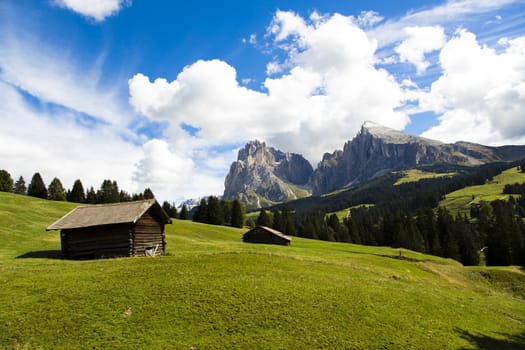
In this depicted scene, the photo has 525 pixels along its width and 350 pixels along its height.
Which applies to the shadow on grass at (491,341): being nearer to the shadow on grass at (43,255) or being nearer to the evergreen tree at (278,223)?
the shadow on grass at (43,255)

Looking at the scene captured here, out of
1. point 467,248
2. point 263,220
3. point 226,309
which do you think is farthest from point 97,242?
point 467,248

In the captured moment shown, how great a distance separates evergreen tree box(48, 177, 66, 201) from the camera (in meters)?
112

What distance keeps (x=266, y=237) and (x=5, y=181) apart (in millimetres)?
87349

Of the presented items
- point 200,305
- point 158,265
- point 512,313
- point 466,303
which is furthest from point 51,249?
point 512,313

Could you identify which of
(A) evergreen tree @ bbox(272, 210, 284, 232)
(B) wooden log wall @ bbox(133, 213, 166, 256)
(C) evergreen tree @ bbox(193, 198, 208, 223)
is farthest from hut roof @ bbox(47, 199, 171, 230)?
(A) evergreen tree @ bbox(272, 210, 284, 232)

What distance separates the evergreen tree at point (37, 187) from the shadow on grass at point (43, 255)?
86.3 m

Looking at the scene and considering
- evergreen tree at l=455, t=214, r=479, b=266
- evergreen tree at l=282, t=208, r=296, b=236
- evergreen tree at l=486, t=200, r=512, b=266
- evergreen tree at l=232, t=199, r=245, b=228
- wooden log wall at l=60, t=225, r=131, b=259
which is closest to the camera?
wooden log wall at l=60, t=225, r=131, b=259

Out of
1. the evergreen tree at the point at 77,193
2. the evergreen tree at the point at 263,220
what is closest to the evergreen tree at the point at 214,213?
the evergreen tree at the point at 263,220

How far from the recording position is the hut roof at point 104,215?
37.0 meters

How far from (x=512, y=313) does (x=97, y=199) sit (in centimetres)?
12776

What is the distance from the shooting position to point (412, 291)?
2905 cm

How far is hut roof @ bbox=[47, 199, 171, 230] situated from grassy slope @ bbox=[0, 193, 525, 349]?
17.2ft

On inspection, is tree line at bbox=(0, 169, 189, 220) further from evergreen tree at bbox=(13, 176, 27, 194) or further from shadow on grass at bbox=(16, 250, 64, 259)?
shadow on grass at bbox=(16, 250, 64, 259)

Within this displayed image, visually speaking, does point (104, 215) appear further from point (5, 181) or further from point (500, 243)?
point (500, 243)
